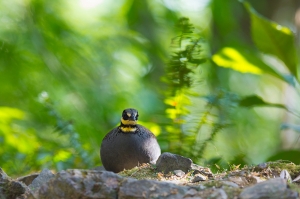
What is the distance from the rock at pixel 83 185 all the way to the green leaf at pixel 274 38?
291 cm

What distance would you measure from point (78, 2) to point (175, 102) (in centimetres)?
530

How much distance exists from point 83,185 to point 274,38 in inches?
120

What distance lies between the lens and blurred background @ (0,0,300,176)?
4.46 m

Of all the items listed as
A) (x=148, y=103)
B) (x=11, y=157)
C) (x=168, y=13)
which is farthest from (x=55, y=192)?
(x=168, y=13)

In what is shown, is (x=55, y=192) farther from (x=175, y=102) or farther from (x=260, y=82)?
(x=260, y=82)

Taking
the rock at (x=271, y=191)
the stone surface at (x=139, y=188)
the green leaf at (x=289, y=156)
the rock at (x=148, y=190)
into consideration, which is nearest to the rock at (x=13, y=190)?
the stone surface at (x=139, y=188)

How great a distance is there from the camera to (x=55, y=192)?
2283 millimetres

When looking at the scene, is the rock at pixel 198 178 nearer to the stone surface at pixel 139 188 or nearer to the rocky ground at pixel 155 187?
the rocky ground at pixel 155 187

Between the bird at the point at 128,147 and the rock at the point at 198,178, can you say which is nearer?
the rock at the point at 198,178

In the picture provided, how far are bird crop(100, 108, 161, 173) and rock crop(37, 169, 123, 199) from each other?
122cm

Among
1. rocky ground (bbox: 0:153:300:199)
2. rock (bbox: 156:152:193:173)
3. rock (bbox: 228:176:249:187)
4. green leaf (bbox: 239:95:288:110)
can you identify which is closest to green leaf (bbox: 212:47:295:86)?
green leaf (bbox: 239:95:288:110)

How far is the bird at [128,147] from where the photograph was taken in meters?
3.55

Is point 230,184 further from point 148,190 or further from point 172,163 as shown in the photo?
point 172,163

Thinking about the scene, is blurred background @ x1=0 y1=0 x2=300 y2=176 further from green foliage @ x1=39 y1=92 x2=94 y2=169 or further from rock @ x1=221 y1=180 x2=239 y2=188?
rock @ x1=221 y1=180 x2=239 y2=188
